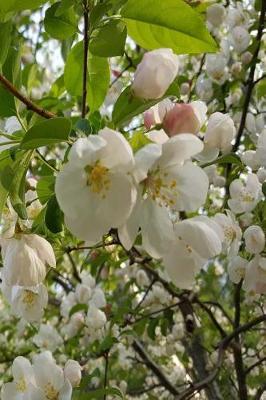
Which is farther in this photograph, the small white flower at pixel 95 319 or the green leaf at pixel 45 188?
the small white flower at pixel 95 319

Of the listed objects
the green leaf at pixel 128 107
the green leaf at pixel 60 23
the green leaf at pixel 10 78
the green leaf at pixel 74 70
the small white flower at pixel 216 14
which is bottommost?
the green leaf at pixel 128 107

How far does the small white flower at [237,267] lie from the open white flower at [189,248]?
589 mm

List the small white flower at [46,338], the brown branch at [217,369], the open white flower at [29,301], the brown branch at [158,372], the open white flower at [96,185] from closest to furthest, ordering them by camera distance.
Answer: the open white flower at [96,185], the open white flower at [29,301], the brown branch at [217,369], the brown branch at [158,372], the small white flower at [46,338]

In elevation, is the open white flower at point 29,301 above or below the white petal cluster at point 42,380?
above

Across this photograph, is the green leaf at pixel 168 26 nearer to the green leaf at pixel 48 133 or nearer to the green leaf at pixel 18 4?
the green leaf at pixel 18 4

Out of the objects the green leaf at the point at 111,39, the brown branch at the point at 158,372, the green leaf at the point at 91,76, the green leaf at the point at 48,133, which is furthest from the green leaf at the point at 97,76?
the brown branch at the point at 158,372

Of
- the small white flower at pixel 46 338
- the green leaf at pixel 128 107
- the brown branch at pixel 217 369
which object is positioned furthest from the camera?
the small white flower at pixel 46 338

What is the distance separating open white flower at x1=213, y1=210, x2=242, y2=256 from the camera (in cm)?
133

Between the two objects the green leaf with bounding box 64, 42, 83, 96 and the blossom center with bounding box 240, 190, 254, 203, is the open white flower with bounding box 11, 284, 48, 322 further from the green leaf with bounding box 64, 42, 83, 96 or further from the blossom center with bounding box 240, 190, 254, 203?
the blossom center with bounding box 240, 190, 254, 203

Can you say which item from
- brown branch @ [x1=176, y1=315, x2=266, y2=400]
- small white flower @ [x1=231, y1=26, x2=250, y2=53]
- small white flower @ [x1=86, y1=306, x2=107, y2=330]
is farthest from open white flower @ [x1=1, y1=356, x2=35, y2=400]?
small white flower @ [x1=231, y1=26, x2=250, y2=53]

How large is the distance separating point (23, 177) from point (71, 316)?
181 centimetres

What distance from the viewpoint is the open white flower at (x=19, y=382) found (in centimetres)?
134

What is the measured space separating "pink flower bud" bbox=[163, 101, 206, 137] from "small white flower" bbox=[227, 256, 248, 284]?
0.74 m

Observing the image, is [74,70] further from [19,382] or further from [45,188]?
[19,382]
